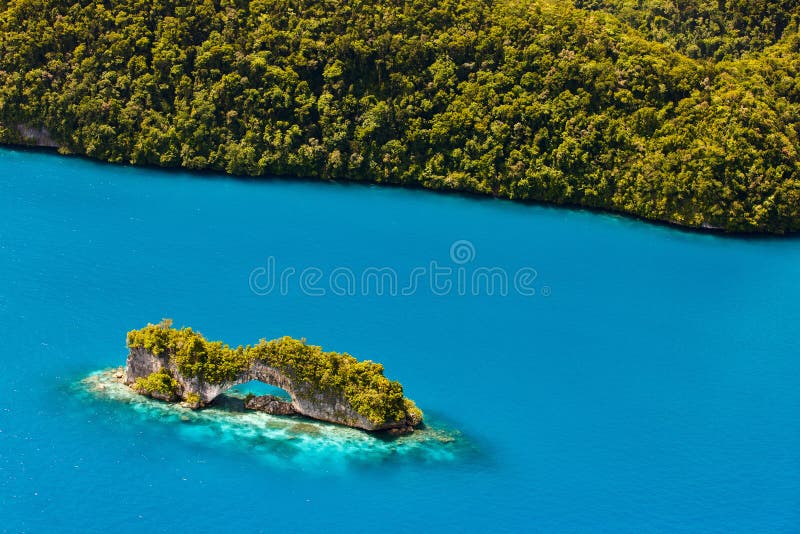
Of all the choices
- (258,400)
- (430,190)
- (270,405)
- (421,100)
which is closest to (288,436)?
(270,405)

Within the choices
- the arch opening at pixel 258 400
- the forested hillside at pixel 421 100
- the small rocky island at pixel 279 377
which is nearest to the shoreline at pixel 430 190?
the forested hillside at pixel 421 100

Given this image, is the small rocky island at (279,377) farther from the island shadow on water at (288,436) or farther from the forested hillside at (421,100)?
the forested hillside at (421,100)

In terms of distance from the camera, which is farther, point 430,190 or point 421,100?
point 421,100

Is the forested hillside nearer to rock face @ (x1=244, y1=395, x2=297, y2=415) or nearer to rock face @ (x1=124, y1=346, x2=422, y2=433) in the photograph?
rock face @ (x1=124, y1=346, x2=422, y2=433)

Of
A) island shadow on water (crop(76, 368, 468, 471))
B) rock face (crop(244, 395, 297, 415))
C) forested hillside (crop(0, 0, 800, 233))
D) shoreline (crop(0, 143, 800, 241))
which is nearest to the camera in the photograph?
island shadow on water (crop(76, 368, 468, 471))

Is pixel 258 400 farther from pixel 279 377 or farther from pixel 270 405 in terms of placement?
pixel 279 377

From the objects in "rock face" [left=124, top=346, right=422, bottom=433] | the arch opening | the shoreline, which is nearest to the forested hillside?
the shoreline
